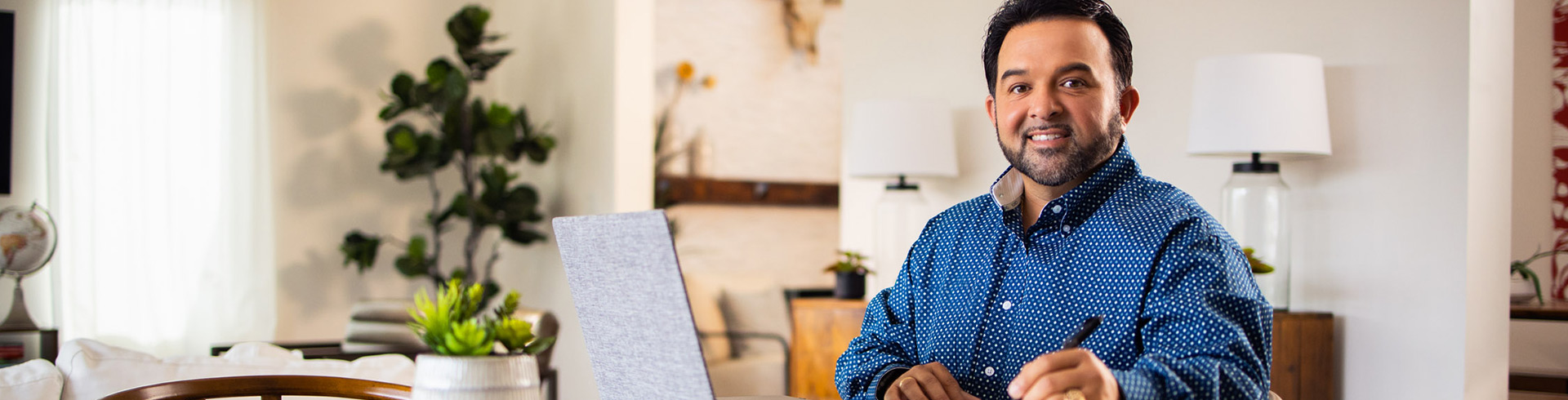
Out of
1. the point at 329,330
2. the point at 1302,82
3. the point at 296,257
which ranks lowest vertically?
the point at 329,330

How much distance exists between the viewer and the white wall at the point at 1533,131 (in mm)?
4410

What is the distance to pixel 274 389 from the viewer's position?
1.53m

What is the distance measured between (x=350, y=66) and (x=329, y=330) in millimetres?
1310

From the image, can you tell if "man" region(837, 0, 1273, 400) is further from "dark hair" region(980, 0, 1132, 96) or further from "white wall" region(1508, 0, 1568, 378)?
"white wall" region(1508, 0, 1568, 378)

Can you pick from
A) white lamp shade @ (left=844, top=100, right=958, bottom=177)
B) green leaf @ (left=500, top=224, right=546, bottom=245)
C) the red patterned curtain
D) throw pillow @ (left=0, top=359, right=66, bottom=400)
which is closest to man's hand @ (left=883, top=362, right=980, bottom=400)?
throw pillow @ (left=0, top=359, right=66, bottom=400)

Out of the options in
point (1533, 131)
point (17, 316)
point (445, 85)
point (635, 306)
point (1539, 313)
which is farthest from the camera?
point (445, 85)

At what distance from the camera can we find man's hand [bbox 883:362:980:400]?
47.4 inches

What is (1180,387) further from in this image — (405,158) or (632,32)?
(405,158)

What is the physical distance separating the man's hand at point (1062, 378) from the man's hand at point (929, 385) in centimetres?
24

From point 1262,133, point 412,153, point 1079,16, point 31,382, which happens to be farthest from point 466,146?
point 1079,16

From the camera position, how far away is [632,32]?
4.68 m

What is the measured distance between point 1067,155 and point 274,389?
110 cm

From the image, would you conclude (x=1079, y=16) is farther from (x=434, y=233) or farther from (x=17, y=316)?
(x=434, y=233)

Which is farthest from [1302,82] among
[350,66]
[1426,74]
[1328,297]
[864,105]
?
→ [350,66]
